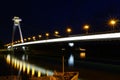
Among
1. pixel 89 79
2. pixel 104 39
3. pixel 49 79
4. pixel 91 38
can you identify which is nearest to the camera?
pixel 49 79

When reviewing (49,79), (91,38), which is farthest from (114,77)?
(49,79)

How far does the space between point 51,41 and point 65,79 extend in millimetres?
42404

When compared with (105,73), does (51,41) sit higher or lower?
higher

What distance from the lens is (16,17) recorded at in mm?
160375

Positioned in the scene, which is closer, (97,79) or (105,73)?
(97,79)

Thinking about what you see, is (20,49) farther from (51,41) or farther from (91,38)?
(91,38)

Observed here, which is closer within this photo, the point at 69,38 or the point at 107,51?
the point at 69,38

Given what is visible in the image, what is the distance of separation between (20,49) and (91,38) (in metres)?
93.9

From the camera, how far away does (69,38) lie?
59438 mm

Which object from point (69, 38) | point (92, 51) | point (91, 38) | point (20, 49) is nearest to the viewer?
point (91, 38)

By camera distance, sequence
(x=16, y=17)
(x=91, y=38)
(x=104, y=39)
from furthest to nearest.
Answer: (x=16, y=17) < (x=91, y=38) < (x=104, y=39)

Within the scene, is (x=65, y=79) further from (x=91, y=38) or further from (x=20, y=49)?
(x=20, y=49)

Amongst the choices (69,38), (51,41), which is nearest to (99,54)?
(51,41)

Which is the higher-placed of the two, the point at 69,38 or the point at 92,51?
the point at 69,38
